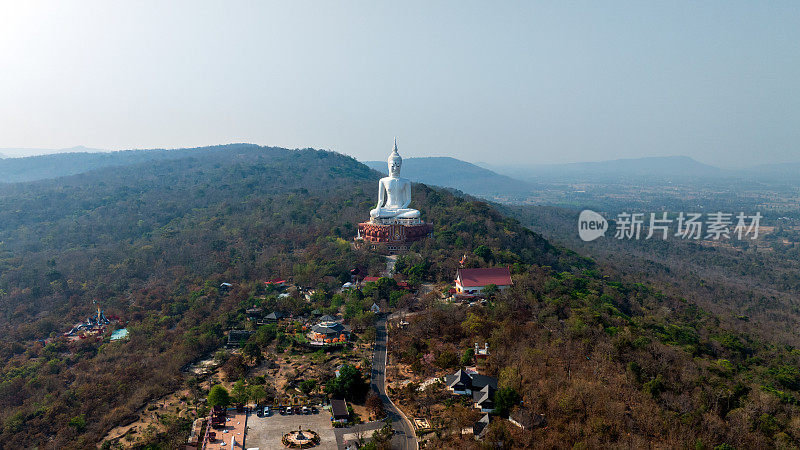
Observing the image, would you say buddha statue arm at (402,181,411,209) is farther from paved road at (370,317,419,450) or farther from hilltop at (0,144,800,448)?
paved road at (370,317,419,450)

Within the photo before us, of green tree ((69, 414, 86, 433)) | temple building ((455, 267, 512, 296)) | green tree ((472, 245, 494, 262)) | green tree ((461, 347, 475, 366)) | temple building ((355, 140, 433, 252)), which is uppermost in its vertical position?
temple building ((355, 140, 433, 252))

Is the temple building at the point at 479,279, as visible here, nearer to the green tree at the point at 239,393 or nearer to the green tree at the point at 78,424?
the green tree at the point at 239,393

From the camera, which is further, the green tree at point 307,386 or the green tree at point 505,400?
the green tree at point 307,386

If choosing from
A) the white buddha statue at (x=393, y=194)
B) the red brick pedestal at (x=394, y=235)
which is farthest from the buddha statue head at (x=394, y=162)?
the red brick pedestal at (x=394, y=235)

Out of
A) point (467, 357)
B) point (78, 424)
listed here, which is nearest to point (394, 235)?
point (467, 357)

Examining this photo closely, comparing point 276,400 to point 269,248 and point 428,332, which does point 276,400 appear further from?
point 269,248

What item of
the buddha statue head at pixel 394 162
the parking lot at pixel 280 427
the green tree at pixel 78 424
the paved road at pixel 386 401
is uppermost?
the buddha statue head at pixel 394 162

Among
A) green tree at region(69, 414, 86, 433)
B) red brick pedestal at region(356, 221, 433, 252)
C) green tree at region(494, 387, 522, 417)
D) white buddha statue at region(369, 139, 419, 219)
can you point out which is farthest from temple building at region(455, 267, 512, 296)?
green tree at region(69, 414, 86, 433)
